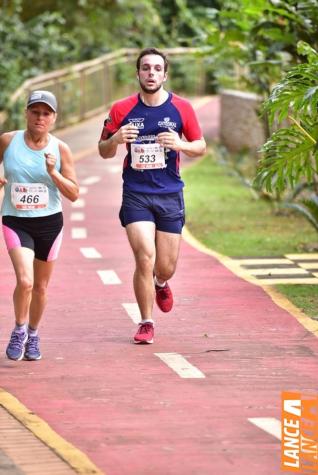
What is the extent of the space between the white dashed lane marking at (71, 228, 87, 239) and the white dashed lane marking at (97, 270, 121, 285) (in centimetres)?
338

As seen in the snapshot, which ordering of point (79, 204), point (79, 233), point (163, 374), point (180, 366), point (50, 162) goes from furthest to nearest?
point (79, 204)
point (79, 233)
point (180, 366)
point (50, 162)
point (163, 374)

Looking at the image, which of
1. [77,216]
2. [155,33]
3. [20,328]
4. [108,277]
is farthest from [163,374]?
[155,33]

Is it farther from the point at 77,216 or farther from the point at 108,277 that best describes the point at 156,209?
the point at 77,216

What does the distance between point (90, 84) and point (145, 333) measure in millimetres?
29545

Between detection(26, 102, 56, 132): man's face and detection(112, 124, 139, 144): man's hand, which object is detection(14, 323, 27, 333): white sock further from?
detection(112, 124, 139, 144): man's hand

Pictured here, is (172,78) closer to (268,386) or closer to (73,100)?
(73,100)

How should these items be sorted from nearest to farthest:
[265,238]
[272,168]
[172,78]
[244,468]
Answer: [244,468] → [272,168] → [265,238] → [172,78]

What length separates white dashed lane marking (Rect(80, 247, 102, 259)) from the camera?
1606 centimetres

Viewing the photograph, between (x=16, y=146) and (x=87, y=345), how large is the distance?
159 cm

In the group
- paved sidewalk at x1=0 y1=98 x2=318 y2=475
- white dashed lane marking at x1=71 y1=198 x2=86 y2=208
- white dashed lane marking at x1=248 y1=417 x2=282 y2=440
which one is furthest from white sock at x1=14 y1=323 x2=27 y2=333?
white dashed lane marking at x1=71 y1=198 x2=86 y2=208

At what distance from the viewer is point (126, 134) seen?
33.4ft

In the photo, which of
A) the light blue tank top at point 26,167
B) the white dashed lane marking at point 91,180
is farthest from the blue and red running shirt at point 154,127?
the white dashed lane marking at point 91,180

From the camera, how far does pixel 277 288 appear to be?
43.8 ft

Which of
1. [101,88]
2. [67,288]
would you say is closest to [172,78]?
[101,88]
